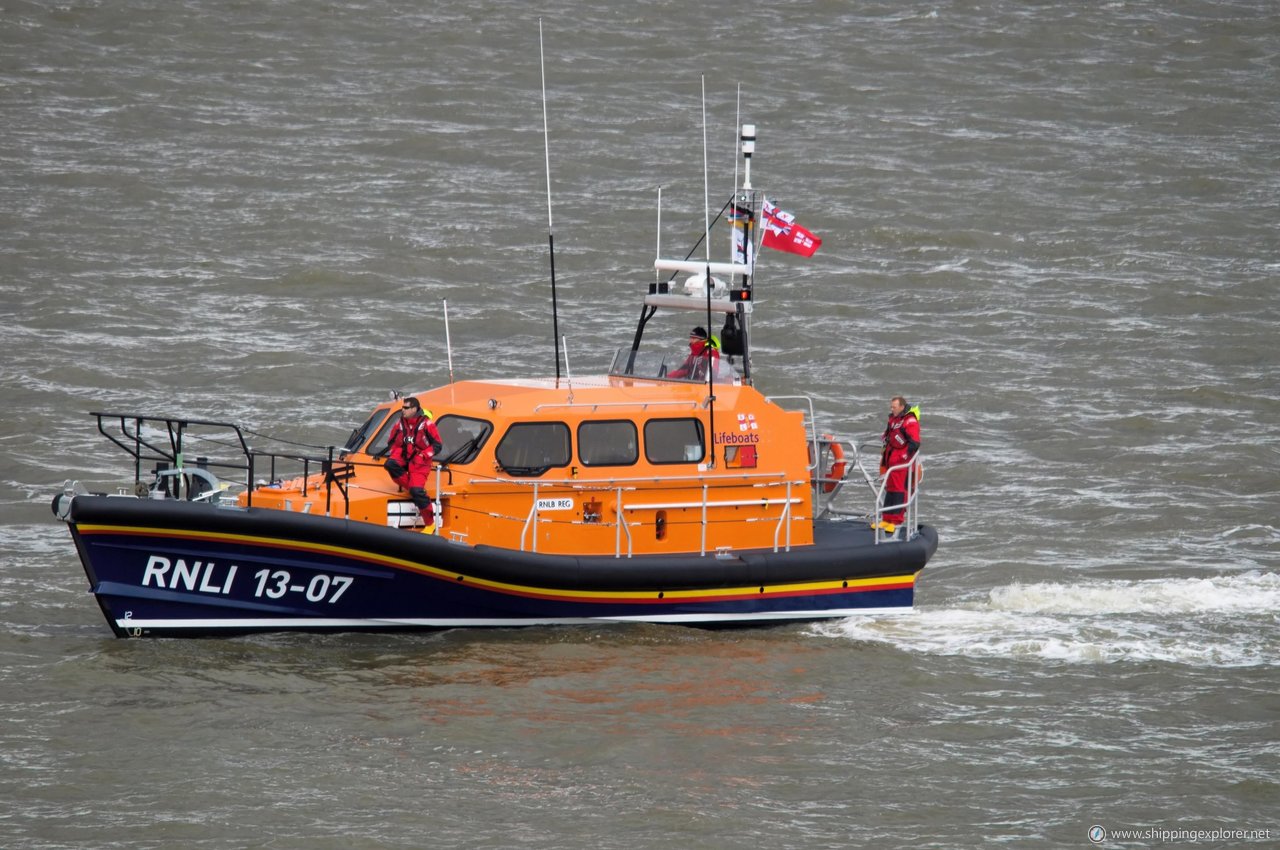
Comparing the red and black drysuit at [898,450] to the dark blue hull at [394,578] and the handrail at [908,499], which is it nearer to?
the handrail at [908,499]

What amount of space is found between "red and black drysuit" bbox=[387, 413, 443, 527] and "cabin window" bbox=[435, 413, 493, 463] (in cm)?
33

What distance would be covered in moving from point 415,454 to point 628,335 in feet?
28.4

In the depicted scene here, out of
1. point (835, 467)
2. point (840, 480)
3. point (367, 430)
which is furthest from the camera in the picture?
point (835, 467)

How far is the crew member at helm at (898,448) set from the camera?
13188 mm

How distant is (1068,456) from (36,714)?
11.1m

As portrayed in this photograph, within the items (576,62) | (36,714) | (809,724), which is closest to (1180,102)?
(576,62)

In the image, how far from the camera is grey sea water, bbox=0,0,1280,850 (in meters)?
10.0

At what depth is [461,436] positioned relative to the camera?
12.4 metres

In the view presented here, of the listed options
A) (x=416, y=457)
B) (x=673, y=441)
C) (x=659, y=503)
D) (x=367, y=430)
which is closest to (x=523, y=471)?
(x=416, y=457)

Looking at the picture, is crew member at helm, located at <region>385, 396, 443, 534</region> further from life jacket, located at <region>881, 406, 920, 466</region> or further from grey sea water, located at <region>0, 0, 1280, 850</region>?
life jacket, located at <region>881, 406, 920, 466</region>

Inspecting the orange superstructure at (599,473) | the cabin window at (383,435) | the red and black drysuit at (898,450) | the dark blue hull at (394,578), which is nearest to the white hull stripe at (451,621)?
the dark blue hull at (394,578)

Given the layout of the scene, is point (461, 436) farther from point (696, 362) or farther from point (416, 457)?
point (696, 362)

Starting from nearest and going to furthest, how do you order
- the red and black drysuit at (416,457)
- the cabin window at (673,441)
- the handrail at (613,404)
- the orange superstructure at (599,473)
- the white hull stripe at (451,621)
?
the white hull stripe at (451,621), the red and black drysuit at (416,457), the orange superstructure at (599,473), the handrail at (613,404), the cabin window at (673,441)

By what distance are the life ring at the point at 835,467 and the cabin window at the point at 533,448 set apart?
2419 millimetres
